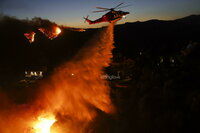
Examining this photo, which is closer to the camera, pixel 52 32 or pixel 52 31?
pixel 52 32

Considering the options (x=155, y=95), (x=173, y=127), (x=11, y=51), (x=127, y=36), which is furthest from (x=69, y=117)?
(x=127, y=36)

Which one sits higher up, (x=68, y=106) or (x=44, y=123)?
(x=68, y=106)

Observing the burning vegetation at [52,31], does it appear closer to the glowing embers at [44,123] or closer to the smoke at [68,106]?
the smoke at [68,106]

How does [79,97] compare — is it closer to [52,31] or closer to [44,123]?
[44,123]

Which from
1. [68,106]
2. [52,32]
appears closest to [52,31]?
[52,32]

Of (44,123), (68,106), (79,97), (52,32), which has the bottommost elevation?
(44,123)

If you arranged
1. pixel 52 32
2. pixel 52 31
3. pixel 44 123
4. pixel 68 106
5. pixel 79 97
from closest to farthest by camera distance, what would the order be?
pixel 44 123
pixel 52 32
pixel 52 31
pixel 68 106
pixel 79 97

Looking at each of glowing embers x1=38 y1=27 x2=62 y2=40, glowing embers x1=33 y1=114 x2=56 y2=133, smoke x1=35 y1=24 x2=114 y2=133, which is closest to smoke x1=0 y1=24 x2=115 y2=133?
smoke x1=35 y1=24 x2=114 y2=133

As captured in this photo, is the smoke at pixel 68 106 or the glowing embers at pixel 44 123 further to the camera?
the smoke at pixel 68 106

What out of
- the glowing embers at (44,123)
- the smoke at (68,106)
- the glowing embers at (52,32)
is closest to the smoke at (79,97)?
the smoke at (68,106)
